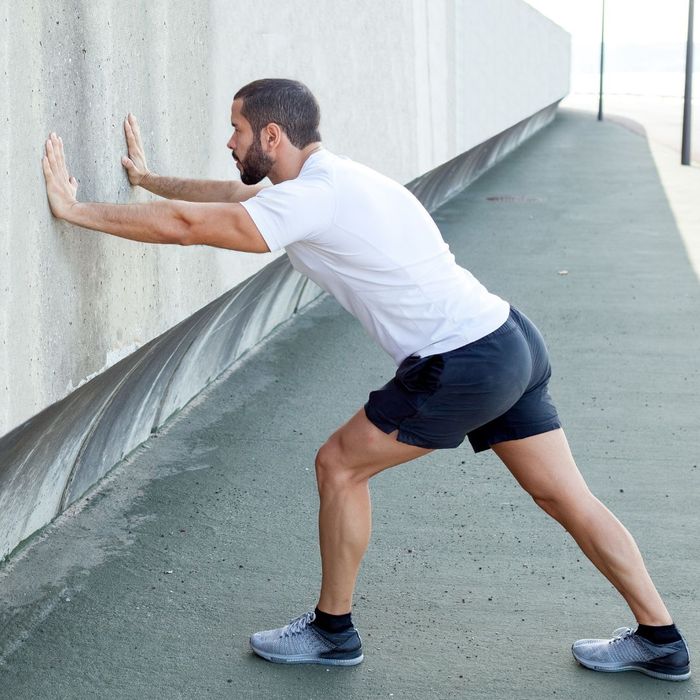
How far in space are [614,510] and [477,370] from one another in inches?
78.1

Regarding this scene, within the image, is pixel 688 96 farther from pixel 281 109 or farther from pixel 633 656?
pixel 281 109

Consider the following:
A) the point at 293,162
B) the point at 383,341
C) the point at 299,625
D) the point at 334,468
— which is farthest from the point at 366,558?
the point at 293,162

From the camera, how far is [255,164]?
3578mm

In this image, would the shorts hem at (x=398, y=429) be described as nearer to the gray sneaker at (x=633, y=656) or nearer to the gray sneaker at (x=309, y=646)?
the gray sneaker at (x=309, y=646)

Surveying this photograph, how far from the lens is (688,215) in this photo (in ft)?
46.6

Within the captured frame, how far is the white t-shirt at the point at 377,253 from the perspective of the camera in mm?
3332

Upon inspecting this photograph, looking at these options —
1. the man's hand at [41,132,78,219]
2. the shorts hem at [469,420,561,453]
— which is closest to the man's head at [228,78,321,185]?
the man's hand at [41,132,78,219]

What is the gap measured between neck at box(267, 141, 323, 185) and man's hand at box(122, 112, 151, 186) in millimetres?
989

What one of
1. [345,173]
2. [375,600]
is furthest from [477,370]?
[375,600]

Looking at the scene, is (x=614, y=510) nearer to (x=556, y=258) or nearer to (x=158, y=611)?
(x=158, y=611)

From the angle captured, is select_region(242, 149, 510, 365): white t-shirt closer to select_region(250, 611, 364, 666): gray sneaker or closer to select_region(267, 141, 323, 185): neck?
select_region(267, 141, 323, 185): neck

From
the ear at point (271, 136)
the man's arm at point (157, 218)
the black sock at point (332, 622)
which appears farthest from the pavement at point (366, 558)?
the ear at point (271, 136)

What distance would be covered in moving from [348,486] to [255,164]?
1022mm

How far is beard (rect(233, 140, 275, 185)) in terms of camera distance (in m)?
3.56
